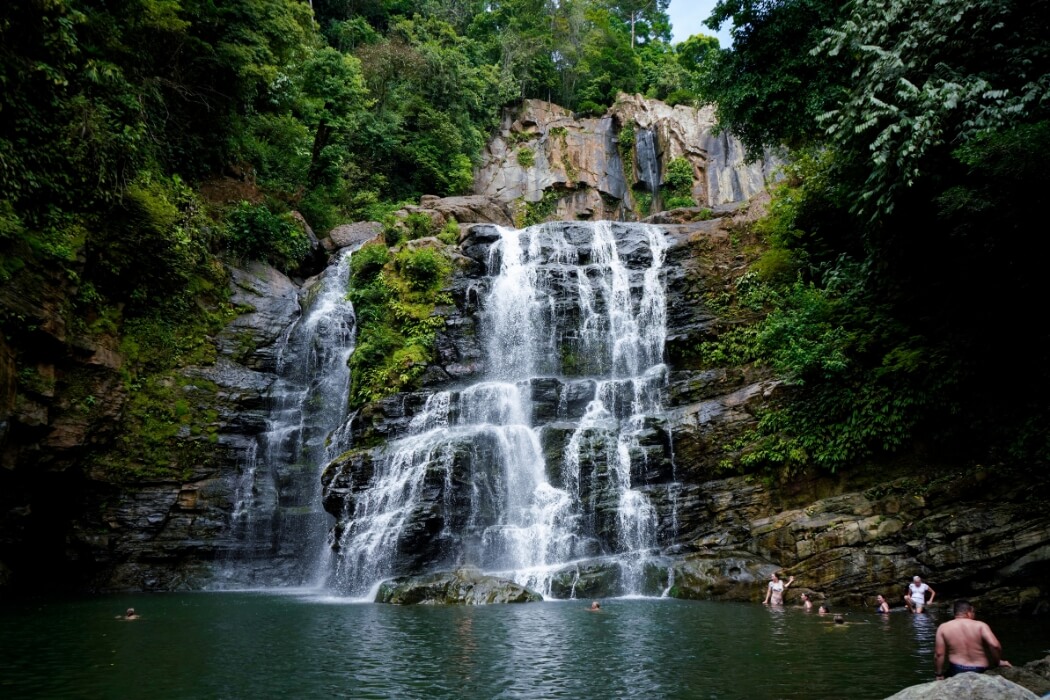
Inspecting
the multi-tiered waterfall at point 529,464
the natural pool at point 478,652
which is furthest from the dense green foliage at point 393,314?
the natural pool at point 478,652

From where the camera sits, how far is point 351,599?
1589 centimetres

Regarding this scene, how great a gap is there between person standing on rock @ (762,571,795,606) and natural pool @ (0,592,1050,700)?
60 cm

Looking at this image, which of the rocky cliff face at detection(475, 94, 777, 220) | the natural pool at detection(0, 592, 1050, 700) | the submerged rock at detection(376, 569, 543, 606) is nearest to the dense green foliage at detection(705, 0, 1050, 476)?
the natural pool at detection(0, 592, 1050, 700)

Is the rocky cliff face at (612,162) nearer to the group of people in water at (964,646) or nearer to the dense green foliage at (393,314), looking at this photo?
the dense green foliage at (393,314)

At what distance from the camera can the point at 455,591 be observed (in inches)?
589

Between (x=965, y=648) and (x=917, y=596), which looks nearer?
(x=965, y=648)

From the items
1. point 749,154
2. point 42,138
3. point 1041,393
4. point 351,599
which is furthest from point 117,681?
point 749,154

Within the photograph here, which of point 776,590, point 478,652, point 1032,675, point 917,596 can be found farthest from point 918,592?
point 478,652

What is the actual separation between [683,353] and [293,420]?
12350 millimetres

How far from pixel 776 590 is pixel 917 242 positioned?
796cm

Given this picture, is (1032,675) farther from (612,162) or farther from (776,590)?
(612,162)

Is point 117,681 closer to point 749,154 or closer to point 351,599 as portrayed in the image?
point 351,599

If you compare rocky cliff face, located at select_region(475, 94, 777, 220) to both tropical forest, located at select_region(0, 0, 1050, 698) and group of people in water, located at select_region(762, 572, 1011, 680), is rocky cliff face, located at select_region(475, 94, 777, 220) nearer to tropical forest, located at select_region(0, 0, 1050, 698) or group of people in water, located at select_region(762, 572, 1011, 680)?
tropical forest, located at select_region(0, 0, 1050, 698)

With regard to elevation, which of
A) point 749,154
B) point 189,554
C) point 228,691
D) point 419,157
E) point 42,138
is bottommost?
point 228,691
